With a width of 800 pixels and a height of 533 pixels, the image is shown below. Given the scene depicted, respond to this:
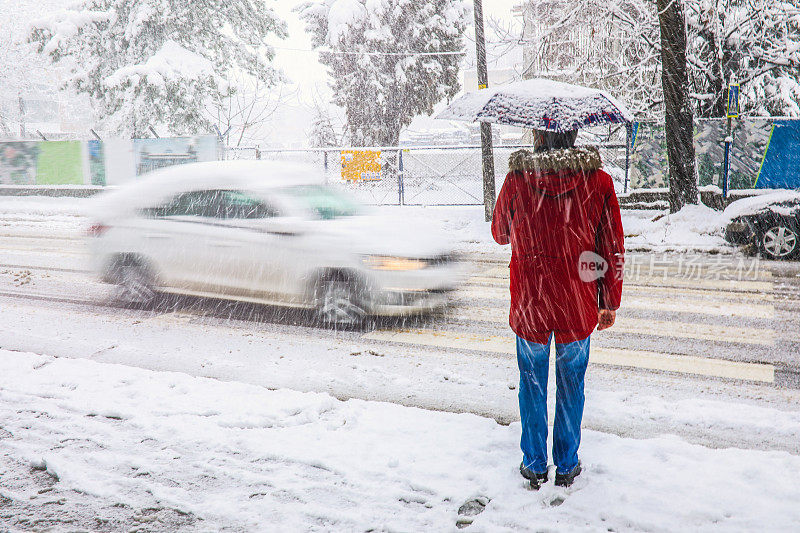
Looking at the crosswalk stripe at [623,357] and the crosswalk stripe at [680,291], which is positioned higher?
the crosswalk stripe at [680,291]

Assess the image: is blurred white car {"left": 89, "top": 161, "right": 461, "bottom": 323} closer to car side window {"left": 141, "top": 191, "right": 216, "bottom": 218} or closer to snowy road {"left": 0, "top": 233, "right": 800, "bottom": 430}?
car side window {"left": 141, "top": 191, "right": 216, "bottom": 218}

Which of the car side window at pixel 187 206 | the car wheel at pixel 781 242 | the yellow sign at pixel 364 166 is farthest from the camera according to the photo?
the yellow sign at pixel 364 166

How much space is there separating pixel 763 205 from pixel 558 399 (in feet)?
31.0

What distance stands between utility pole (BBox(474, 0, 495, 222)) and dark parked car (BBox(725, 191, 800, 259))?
5.45 m

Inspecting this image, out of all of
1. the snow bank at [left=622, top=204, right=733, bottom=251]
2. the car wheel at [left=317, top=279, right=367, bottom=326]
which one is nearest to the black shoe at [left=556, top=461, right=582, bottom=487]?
the car wheel at [left=317, top=279, right=367, bottom=326]

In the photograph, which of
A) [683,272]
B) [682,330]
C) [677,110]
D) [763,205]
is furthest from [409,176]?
[682,330]

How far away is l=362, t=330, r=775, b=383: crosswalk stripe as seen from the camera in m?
5.28

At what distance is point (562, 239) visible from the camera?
313 centimetres

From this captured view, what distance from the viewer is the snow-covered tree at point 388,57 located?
2822 cm

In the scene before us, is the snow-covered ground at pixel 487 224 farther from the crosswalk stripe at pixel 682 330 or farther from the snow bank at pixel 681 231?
the crosswalk stripe at pixel 682 330

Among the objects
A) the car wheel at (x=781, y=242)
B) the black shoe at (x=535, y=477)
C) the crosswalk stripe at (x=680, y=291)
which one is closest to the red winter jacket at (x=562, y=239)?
the black shoe at (x=535, y=477)

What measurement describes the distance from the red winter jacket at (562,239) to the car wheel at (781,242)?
900cm

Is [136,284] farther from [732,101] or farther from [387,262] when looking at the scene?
[732,101]

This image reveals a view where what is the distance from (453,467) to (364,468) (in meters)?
0.51
